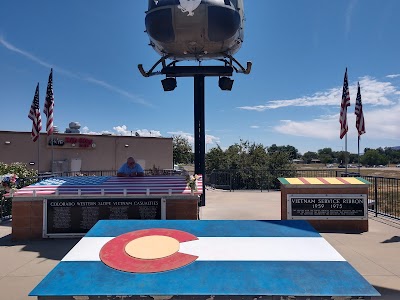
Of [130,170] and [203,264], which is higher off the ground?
[130,170]

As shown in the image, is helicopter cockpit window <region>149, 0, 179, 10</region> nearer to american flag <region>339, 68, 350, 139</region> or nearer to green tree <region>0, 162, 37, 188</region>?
american flag <region>339, 68, 350, 139</region>

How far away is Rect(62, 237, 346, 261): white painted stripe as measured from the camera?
3430 millimetres

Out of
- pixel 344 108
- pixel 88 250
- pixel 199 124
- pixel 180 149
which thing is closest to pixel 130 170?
pixel 199 124

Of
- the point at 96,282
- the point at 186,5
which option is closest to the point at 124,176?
the point at 186,5

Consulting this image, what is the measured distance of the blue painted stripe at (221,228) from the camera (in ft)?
14.0

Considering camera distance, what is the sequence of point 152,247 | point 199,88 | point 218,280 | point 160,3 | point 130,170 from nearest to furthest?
A: point 218,280 < point 152,247 < point 130,170 < point 160,3 < point 199,88

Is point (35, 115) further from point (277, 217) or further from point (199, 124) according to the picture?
point (277, 217)

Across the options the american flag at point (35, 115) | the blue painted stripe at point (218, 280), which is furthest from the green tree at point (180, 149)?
the blue painted stripe at point (218, 280)

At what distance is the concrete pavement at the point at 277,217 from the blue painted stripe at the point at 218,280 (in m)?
2.70

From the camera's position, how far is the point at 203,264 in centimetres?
325

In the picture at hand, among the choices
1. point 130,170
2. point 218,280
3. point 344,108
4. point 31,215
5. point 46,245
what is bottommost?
point 46,245

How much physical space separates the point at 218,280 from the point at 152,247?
113 centimetres

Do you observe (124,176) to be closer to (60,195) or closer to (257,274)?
(60,195)

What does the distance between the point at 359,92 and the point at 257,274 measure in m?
13.8
